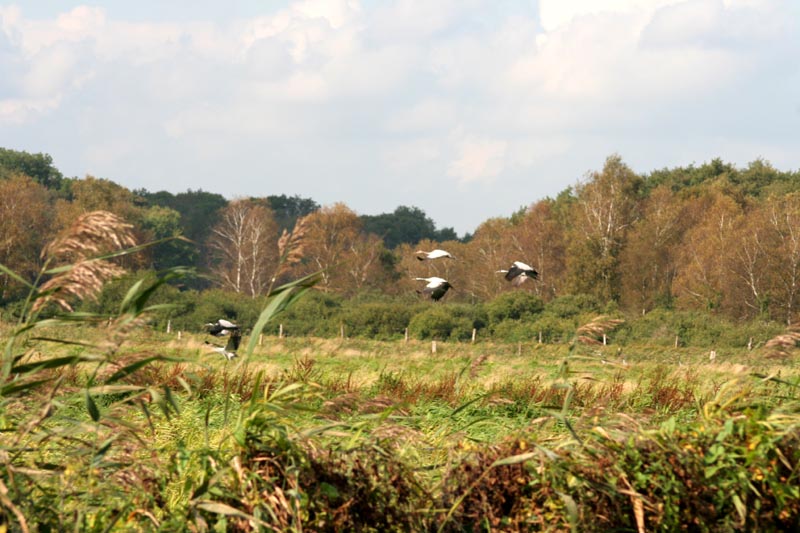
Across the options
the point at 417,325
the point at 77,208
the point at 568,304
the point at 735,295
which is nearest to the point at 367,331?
the point at 417,325

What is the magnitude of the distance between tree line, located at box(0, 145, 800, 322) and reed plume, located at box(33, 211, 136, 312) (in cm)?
3264

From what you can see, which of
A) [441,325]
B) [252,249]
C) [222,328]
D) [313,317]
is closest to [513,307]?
[441,325]

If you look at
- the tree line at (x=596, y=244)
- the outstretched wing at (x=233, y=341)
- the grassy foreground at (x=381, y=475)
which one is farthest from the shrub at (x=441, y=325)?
the grassy foreground at (x=381, y=475)

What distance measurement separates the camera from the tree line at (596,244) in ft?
132

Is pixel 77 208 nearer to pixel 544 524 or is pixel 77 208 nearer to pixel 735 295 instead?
pixel 735 295

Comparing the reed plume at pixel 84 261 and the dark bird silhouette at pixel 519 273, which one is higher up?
the dark bird silhouette at pixel 519 273

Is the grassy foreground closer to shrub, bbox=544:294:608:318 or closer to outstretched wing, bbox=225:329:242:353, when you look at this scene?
outstretched wing, bbox=225:329:242:353

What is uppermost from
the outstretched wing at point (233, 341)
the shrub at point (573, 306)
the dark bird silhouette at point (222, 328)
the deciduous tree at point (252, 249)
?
the deciduous tree at point (252, 249)

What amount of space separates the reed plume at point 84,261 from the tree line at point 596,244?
32.6 m

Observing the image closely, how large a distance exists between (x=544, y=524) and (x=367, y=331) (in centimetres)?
3557

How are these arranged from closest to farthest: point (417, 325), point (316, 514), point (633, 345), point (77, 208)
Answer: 1. point (316, 514)
2. point (633, 345)
3. point (417, 325)
4. point (77, 208)

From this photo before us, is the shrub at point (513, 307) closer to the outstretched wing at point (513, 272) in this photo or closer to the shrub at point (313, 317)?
the shrub at point (313, 317)

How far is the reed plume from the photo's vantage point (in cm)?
324

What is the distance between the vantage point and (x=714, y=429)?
3.75m
